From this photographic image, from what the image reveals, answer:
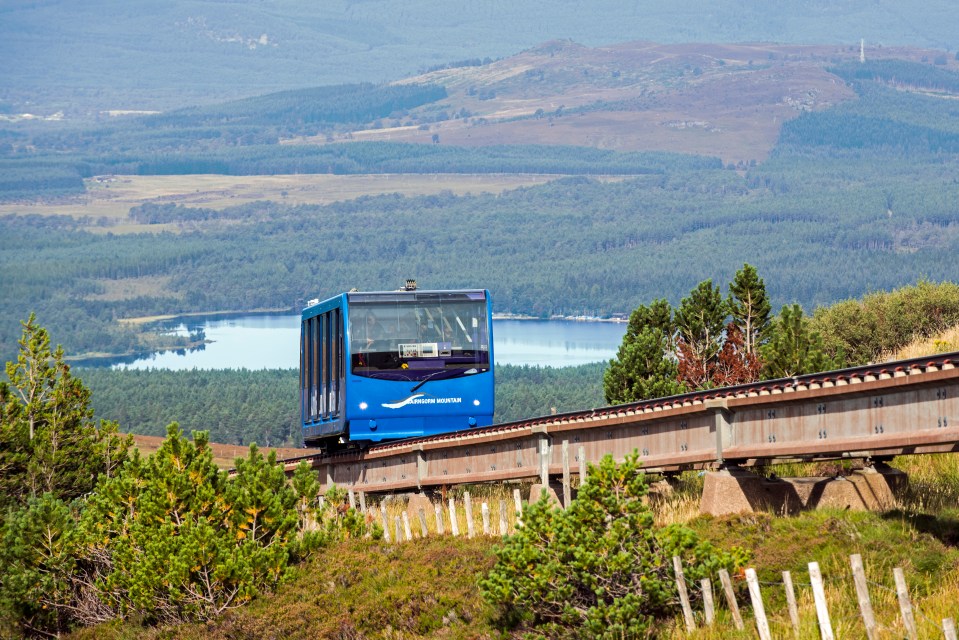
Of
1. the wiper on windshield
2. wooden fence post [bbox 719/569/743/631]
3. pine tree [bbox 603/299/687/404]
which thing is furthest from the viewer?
pine tree [bbox 603/299/687/404]

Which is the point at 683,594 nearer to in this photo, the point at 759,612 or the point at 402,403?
the point at 759,612

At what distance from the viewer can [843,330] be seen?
62312 mm

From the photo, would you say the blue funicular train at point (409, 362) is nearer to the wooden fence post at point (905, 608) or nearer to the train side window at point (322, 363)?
the train side window at point (322, 363)

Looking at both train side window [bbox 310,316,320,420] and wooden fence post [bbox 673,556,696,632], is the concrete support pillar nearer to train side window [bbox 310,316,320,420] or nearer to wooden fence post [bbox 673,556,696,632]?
wooden fence post [bbox 673,556,696,632]

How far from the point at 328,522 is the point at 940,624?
15.1 m

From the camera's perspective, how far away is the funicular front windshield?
3738 centimetres

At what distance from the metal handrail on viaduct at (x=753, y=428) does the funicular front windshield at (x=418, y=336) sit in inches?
118

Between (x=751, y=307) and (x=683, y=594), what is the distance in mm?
29522

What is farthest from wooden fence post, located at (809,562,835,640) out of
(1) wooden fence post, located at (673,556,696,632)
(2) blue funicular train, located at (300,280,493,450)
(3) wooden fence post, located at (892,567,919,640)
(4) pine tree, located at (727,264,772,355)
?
(4) pine tree, located at (727,264,772,355)

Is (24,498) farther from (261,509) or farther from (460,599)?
(460,599)

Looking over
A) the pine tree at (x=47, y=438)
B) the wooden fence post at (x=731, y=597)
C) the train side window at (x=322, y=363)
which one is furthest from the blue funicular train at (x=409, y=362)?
the wooden fence post at (x=731, y=597)

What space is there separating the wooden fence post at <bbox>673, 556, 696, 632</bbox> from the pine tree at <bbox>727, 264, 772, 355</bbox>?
28.8 meters

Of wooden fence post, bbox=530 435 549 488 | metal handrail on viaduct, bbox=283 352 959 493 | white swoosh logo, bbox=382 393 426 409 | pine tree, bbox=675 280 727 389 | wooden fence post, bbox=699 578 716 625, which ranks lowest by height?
wooden fence post, bbox=699 578 716 625

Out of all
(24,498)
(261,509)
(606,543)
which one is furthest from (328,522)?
(24,498)
